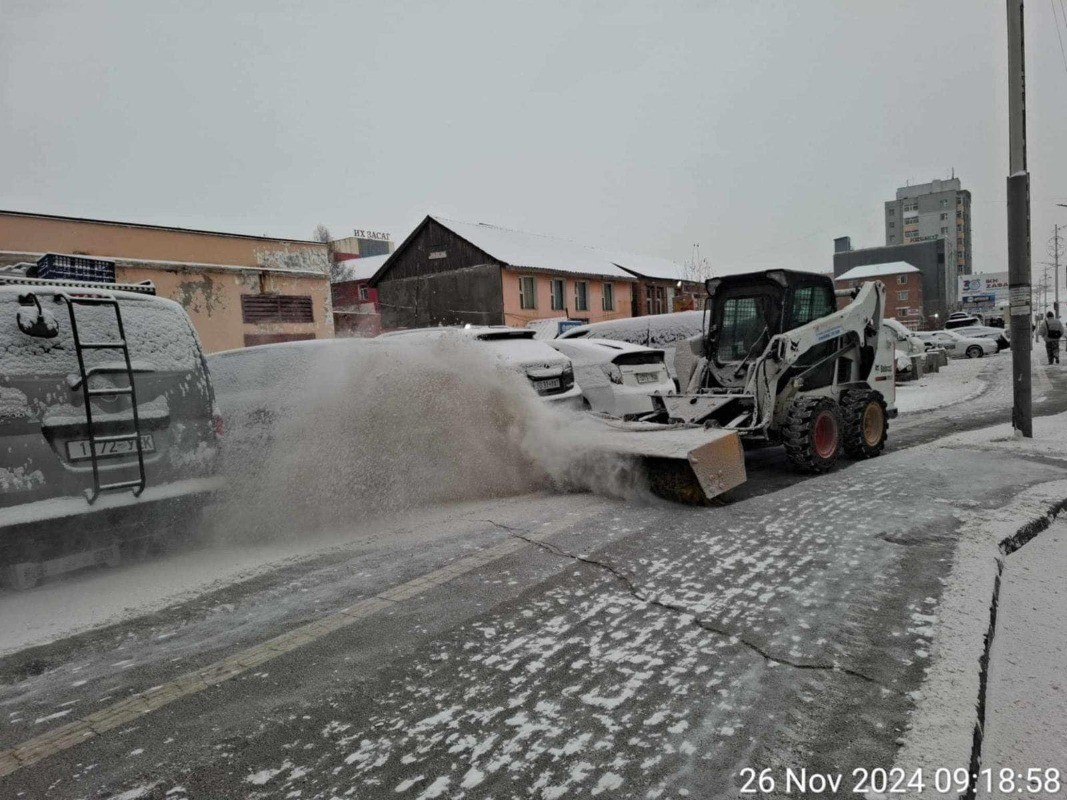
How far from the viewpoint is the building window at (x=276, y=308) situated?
20.2 m

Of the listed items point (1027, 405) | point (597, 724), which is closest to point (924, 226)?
point (1027, 405)

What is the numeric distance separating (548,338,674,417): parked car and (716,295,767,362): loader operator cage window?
4.34ft

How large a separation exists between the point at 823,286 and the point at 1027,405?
3322 millimetres

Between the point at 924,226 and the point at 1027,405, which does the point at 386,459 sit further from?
the point at 924,226

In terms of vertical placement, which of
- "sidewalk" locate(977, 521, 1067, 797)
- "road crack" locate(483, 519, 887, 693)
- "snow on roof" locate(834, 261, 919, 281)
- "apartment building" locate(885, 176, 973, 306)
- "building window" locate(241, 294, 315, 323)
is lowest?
"sidewalk" locate(977, 521, 1067, 797)

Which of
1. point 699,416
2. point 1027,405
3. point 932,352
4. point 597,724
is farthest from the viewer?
point 932,352

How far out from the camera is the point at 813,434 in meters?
6.89

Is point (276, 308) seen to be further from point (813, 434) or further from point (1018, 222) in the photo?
point (1018, 222)

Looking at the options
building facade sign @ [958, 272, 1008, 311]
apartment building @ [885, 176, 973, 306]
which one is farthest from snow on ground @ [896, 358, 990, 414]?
apartment building @ [885, 176, 973, 306]

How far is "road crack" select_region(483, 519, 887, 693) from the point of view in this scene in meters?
2.81

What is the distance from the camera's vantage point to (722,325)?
805 centimetres

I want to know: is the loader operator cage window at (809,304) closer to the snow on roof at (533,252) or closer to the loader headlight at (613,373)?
the loader headlight at (613,373)

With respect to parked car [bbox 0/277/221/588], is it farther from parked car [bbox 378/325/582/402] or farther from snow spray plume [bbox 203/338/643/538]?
parked car [bbox 378/325/582/402]

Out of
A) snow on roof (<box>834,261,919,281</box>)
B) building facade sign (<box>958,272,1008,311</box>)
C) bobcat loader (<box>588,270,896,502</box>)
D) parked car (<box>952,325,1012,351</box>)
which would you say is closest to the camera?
bobcat loader (<box>588,270,896,502</box>)
